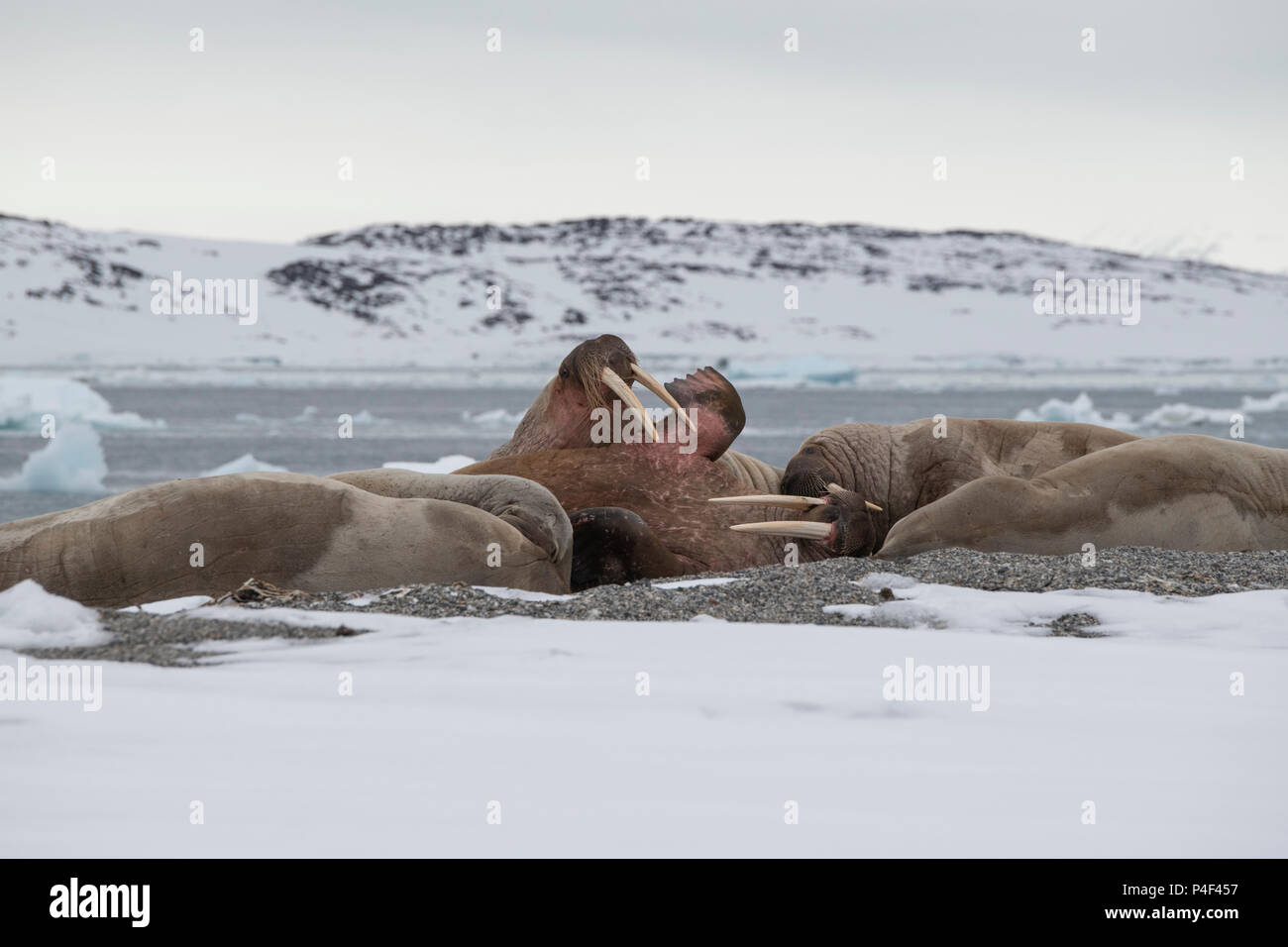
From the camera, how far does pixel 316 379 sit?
7356cm

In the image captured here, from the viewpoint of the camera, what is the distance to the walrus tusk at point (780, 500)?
6652 millimetres

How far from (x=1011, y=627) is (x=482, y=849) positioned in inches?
103

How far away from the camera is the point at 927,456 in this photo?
→ 7.73 metres

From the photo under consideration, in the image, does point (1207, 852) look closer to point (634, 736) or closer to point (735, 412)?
point (634, 736)

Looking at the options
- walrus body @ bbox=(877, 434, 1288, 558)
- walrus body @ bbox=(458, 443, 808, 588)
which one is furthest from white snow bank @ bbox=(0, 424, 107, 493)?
walrus body @ bbox=(877, 434, 1288, 558)

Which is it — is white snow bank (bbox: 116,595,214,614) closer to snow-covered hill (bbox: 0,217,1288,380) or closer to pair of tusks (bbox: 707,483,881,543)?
pair of tusks (bbox: 707,483,881,543)

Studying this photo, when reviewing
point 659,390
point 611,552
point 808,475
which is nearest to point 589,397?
point 659,390

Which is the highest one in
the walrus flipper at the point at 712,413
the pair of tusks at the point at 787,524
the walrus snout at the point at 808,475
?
the walrus flipper at the point at 712,413

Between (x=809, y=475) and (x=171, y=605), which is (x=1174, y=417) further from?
(x=171, y=605)

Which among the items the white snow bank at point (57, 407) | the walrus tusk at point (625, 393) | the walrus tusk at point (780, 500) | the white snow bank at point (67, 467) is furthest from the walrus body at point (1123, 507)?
the white snow bank at point (57, 407)

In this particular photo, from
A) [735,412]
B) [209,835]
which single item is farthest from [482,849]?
[735,412]

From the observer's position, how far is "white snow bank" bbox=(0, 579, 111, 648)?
421cm

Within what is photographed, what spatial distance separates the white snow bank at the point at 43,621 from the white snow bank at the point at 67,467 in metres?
12.4

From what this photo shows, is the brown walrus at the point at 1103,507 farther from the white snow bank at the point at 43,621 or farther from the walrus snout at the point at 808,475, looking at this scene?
the white snow bank at the point at 43,621
